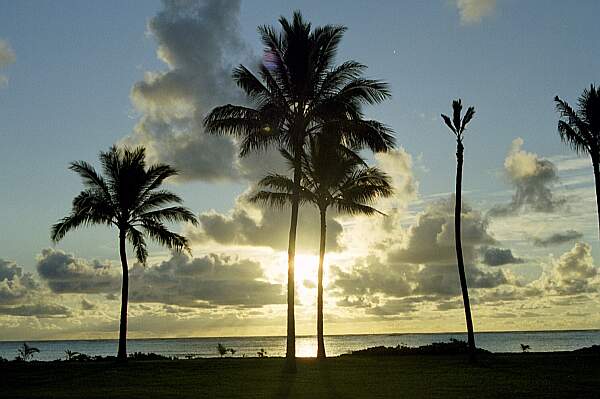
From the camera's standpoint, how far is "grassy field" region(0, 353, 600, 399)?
838 inches

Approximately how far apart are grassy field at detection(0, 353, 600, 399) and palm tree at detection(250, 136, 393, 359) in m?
7.10

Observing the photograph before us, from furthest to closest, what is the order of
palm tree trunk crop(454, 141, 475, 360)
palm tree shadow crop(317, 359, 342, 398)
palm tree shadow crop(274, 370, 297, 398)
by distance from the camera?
1. palm tree trunk crop(454, 141, 475, 360)
2. palm tree shadow crop(274, 370, 297, 398)
3. palm tree shadow crop(317, 359, 342, 398)

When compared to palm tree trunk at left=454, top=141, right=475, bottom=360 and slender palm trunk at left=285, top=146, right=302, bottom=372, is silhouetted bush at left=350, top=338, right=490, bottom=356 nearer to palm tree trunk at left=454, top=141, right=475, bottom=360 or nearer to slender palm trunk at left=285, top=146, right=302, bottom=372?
palm tree trunk at left=454, top=141, right=475, bottom=360

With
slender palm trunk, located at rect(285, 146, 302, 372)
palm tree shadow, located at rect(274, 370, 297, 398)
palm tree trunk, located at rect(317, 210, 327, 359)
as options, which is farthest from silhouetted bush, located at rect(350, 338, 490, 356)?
palm tree shadow, located at rect(274, 370, 297, 398)

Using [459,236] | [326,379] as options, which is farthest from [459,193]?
[326,379]

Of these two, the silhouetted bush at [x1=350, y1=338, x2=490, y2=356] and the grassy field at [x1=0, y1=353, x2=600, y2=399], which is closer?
the grassy field at [x1=0, y1=353, x2=600, y2=399]

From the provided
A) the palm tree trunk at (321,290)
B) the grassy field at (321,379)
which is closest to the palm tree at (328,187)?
the palm tree trunk at (321,290)

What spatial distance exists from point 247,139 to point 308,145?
337 inches

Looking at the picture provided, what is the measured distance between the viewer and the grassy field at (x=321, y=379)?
21281 mm

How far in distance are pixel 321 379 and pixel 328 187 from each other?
15124 mm

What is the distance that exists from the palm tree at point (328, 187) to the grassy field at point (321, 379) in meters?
7.10

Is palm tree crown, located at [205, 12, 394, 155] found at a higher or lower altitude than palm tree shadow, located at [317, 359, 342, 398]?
higher

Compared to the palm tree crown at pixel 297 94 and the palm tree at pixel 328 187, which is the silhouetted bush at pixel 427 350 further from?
the palm tree crown at pixel 297 94

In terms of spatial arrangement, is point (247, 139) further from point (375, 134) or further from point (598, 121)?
point (598, 121)
